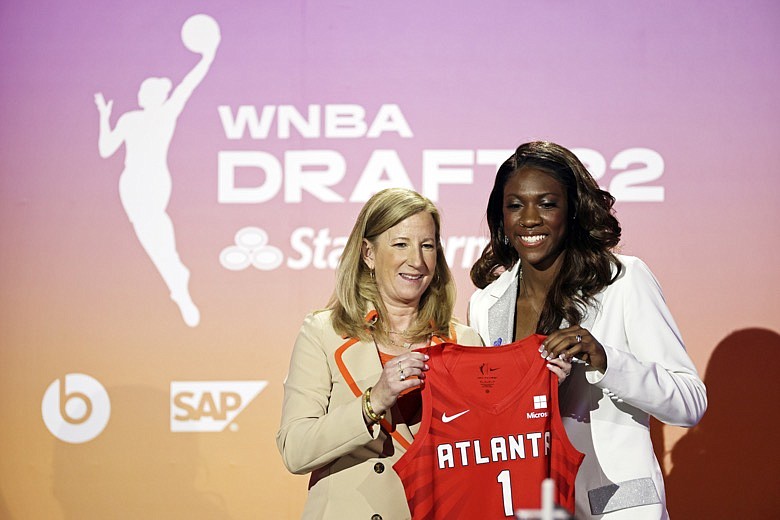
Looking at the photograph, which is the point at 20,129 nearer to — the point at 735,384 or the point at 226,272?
the point at 226,272

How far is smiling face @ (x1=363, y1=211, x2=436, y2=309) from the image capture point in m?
2.51

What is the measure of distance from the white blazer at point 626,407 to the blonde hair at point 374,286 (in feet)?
1.47

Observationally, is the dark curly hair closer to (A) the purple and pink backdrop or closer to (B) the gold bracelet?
(B) the gold bracelet

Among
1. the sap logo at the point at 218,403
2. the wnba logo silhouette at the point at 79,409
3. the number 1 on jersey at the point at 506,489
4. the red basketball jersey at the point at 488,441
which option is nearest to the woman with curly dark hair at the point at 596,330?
the red basketball jersey at the point at 488,441

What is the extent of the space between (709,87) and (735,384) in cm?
140

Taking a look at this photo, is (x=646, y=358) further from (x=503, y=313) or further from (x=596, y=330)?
(x=503, y=313)

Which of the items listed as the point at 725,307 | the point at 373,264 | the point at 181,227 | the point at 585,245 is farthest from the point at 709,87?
the point at 181,227

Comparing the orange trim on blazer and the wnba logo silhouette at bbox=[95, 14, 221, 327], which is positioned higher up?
the wnba logo silhouette at bbox=[95, 14, 221, 327]

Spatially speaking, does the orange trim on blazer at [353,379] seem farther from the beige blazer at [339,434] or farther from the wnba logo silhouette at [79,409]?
the wnba logo silhouette at [79,409]

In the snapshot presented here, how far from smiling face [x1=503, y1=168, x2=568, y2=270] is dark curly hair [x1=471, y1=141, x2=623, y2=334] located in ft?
0.11

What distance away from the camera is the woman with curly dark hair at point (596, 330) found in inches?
A: 87.8

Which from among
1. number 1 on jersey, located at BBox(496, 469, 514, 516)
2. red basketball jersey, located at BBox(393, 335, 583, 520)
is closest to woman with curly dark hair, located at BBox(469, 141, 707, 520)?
red basketball jersey, located at BBox(393, 335, 583, 520)

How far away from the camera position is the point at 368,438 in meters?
A: 2.22

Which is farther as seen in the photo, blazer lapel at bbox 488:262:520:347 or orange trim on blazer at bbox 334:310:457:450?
blazer lapel at bbox 488:262:520:347
